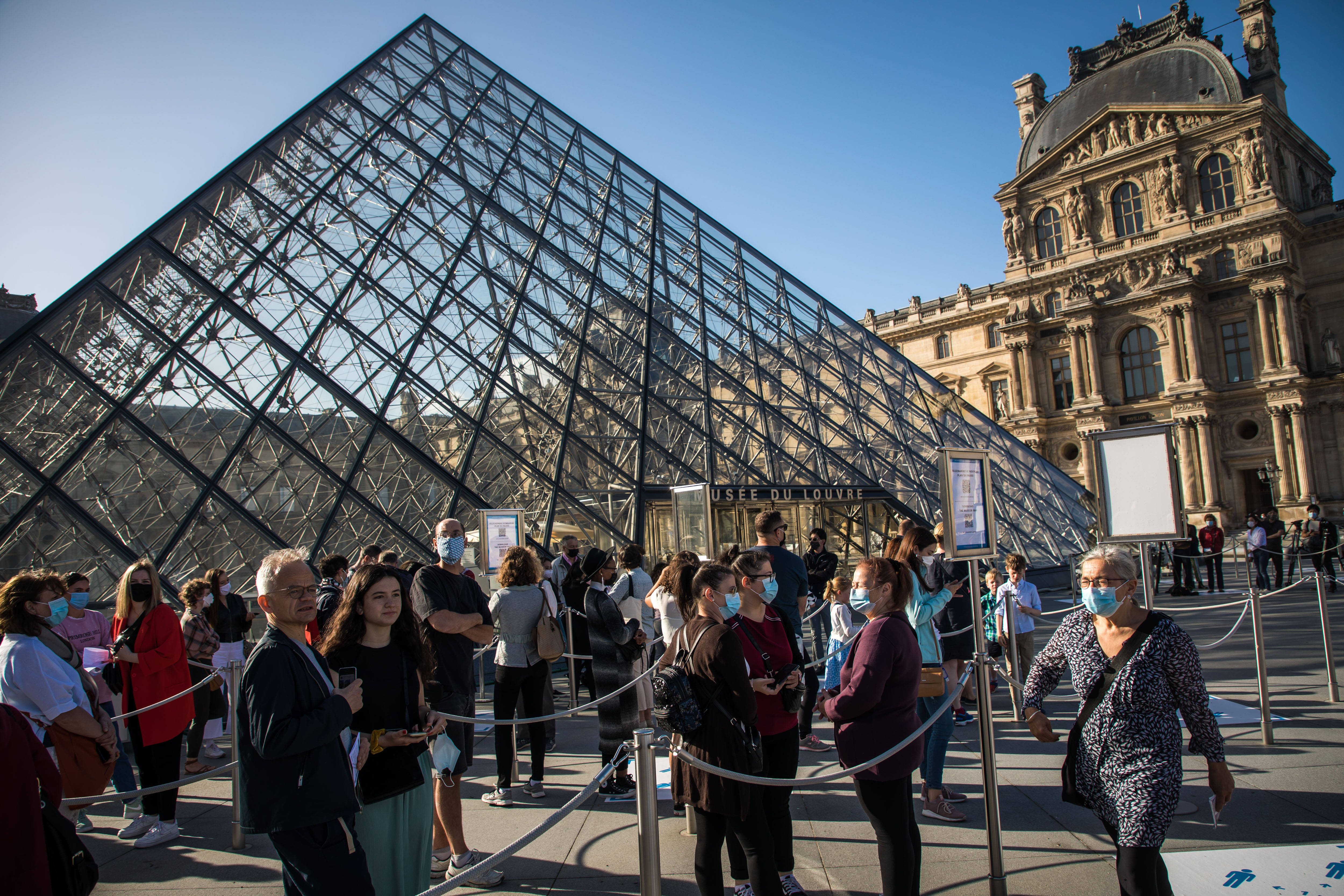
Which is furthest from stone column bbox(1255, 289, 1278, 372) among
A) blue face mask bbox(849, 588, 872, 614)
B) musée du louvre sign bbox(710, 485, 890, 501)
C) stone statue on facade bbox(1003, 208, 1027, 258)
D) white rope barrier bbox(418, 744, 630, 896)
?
white rope barrier bbox(418, 744, 630, 896)

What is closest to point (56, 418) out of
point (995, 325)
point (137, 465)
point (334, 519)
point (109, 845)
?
point (137, 465)

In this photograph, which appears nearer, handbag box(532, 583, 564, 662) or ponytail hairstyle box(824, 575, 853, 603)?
handbag box(532, 583, 564, 662)

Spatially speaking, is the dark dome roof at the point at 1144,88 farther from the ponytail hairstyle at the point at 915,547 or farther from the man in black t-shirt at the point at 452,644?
the man in black t-shirt at the point at 452,644

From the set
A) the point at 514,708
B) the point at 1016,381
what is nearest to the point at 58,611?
the point at 514,708

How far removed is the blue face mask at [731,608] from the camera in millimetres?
3436

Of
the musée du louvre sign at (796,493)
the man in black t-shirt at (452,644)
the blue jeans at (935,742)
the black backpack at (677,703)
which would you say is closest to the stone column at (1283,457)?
the musée du louvre sign at (796,493)

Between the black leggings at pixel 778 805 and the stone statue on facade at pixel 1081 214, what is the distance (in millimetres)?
41164

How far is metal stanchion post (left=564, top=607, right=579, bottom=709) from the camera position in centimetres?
728

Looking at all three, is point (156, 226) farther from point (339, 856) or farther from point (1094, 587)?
point (1094, 587)

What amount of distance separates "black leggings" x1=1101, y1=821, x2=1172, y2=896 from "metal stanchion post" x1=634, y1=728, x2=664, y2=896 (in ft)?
5.06

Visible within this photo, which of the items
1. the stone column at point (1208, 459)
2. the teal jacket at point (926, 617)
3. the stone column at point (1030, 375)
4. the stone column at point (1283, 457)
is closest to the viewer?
the teal jacket at point (926, 617)

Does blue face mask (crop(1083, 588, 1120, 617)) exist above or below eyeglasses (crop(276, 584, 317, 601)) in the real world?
below

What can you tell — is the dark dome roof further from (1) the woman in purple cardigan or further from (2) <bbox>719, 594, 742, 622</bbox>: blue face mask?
(2) <bbox>719, 594, 742, 622</bbox>: blue face mask

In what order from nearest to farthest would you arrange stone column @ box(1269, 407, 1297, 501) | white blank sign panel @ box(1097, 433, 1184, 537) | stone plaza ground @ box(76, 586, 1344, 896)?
stone plaza ground @ box(76, 586, 1344, 896) < white blank sign panel @ box(1097, 433, 1184, 537) < stone column @ box(1269, 407, 1297, 501)
